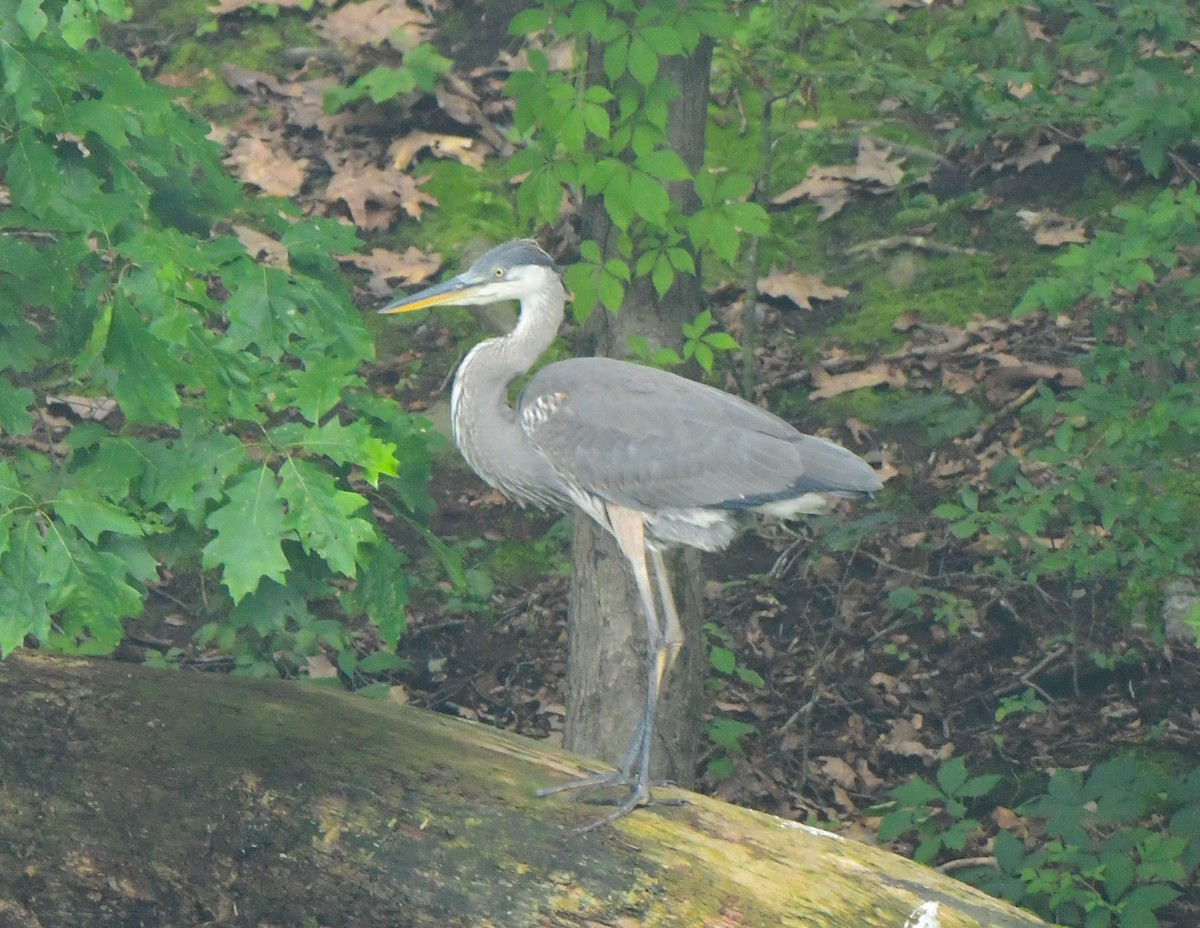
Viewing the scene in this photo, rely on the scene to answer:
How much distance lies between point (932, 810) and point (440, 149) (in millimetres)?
5103

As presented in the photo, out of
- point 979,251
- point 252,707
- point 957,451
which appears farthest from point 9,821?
point 979,251

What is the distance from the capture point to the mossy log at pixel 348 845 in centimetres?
352

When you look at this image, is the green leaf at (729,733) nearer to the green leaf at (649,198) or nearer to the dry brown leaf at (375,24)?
the green leaf at (649,198)

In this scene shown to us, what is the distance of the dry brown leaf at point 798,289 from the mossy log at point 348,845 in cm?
432

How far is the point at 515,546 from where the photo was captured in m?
7.14

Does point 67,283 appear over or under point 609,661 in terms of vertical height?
over

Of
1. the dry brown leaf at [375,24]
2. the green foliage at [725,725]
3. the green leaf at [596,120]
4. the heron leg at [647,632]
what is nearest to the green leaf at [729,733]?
the green foliage at [725,725]

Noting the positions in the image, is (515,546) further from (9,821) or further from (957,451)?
(9,821)

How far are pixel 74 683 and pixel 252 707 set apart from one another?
513 millimetres

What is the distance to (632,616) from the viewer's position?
→ 535 cm

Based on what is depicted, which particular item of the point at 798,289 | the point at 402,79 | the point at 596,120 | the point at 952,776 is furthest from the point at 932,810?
the point at 402,79

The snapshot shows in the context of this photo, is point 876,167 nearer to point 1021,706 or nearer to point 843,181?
point 843,181

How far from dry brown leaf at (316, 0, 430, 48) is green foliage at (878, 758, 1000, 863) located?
6025 millimetres

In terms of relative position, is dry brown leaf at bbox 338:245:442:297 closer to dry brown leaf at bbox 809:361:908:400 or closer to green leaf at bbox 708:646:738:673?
dry brown leaf at bbox 809:361:908:400
